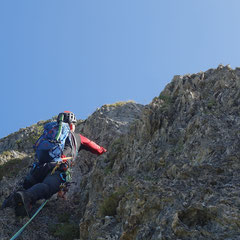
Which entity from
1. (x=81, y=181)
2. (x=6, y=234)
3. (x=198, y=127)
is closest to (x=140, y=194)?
(x=198, y=127)

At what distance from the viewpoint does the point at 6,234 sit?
10.1 metres

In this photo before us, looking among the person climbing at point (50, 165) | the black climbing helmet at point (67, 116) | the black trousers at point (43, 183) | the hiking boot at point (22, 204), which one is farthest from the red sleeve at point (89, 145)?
the hiking boot at point (22, 204)

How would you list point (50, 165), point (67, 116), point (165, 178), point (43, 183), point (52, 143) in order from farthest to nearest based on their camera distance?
point (67, 116) → point (52, 143) → point (50, 165) → point (43, 183) → point (165, 178)

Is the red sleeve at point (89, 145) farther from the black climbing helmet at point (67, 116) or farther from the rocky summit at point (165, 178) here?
the rocky summit at point (165, 178)

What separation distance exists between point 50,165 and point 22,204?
1.96 metres

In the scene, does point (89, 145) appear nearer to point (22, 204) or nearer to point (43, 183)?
point (43, 183)

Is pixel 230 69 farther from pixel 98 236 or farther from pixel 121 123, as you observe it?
pixel 98 236

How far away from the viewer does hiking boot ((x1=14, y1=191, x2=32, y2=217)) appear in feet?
34.9

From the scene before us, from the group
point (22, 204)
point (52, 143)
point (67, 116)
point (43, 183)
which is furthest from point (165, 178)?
point (67, 116)

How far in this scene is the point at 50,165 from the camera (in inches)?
491

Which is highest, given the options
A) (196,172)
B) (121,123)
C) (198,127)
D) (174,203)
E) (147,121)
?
(121,123)

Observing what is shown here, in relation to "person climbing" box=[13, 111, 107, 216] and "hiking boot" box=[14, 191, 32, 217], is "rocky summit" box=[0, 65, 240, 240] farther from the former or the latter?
"person climbing" box=[13, 111, 107, 216]

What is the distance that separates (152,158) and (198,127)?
1.89 meters

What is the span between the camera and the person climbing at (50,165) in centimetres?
1100
